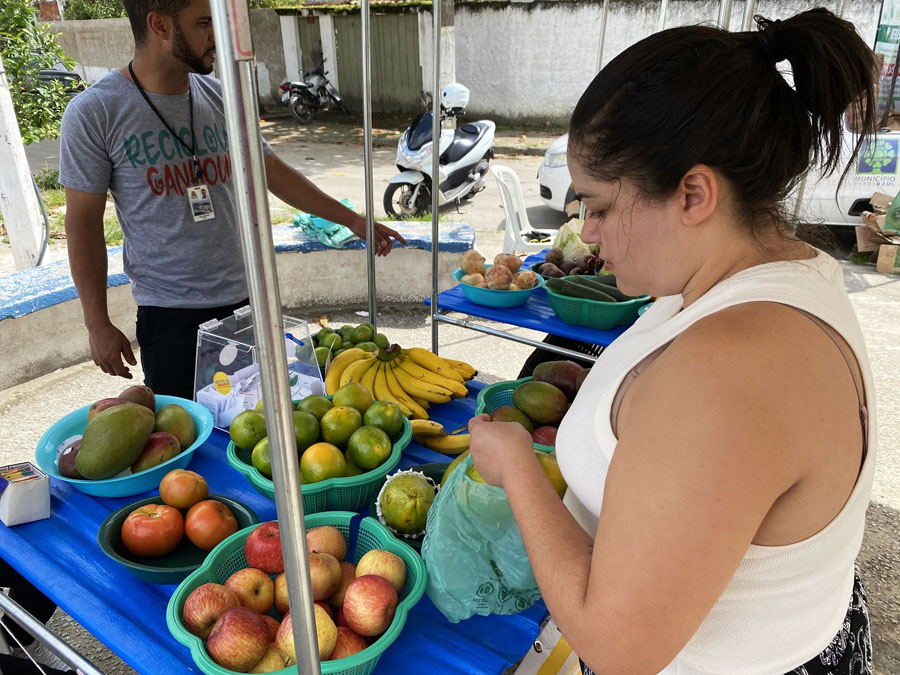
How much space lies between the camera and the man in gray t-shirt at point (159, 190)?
2.06m

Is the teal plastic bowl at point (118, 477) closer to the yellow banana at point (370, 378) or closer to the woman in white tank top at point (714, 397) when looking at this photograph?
the yellow banana at point (370, 378)

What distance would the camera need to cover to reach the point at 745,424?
0.69 meters

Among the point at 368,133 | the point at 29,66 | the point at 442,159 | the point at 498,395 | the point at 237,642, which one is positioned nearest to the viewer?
the point at 237,642

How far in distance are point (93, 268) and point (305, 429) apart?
1206 mm

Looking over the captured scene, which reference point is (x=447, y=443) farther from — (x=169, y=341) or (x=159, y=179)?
(x=159, y=179)

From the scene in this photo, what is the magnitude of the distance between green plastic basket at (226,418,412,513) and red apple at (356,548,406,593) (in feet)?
0.84

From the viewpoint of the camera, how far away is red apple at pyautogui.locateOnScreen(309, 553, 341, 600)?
115 cm

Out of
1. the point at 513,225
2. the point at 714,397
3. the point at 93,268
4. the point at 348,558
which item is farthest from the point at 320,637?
the point at 513,225

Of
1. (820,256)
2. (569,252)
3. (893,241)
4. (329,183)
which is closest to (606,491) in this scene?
(820,256)

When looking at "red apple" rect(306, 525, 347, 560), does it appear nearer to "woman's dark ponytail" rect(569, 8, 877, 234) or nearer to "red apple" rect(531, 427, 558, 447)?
"red apple" rect(531, 427, 558, 447)

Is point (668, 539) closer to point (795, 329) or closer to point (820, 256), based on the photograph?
point (795, 329)

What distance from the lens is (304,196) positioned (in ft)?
8.65

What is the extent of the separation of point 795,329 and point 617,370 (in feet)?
0.86

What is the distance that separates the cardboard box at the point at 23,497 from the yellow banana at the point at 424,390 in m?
1.01
